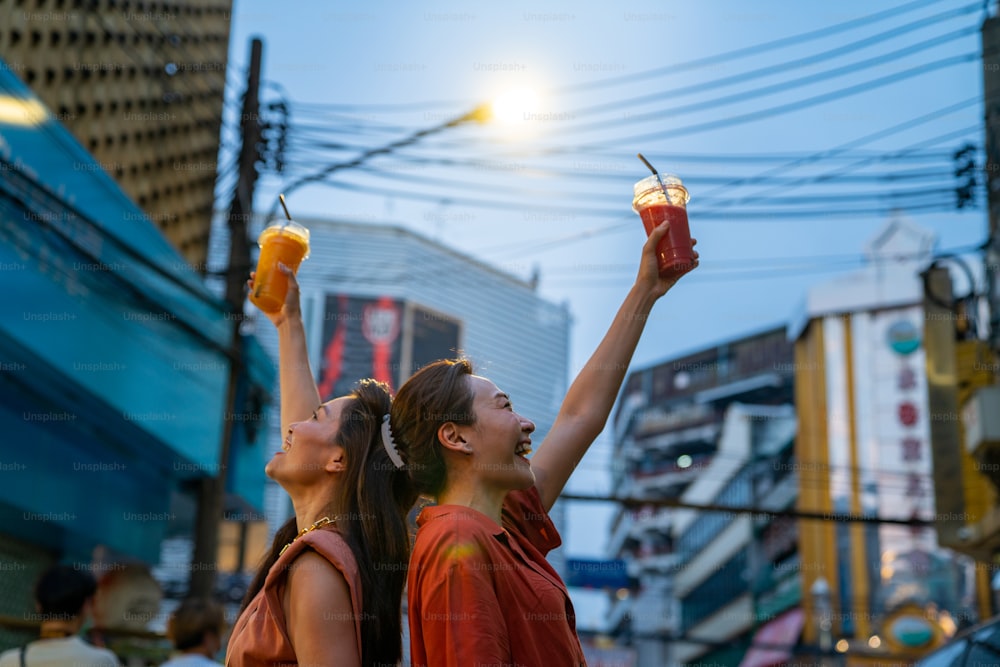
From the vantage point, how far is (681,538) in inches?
2226

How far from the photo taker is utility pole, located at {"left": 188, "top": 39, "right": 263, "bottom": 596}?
357 inches

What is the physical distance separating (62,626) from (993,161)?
1140 centimetres

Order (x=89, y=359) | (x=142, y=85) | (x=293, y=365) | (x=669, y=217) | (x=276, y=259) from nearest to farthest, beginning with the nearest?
(x=669, y=217)
(x=293, y=365)
(x=276, y=259)
(x=89, y=359)
(x=142, y=85)

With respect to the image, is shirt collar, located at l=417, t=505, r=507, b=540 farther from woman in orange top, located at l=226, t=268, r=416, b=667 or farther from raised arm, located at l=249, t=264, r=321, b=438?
raised arm, located at l=249, t=264, r=321, b=438

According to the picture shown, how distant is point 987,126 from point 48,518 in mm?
10337

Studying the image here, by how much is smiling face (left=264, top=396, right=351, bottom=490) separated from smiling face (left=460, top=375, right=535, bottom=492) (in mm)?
422

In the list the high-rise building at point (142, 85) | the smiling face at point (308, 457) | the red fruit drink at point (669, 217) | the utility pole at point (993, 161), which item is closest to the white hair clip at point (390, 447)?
the smiling face at point (308, 457)

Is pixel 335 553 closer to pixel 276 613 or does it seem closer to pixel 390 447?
pixel 276 613

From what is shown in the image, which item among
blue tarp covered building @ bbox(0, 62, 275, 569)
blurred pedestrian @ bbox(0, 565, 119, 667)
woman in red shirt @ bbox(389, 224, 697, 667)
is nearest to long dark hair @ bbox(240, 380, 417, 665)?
woman in red shirt @ bbox(389, 224, 697, 667)

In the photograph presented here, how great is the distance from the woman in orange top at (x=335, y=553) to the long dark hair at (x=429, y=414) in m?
0.07

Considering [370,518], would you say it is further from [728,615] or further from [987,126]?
[728,615]

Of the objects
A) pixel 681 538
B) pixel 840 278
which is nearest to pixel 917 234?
pixel 840 278

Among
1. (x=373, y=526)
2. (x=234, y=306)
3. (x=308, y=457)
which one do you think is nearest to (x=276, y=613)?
(x=373, y=526)

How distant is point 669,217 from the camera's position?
2.88 meters
